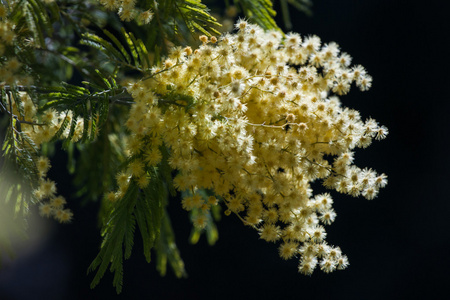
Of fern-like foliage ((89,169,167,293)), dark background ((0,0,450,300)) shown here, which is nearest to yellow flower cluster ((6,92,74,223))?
fern-like foliage ((89,169,167,293))

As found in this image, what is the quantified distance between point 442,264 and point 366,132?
1.93 meters

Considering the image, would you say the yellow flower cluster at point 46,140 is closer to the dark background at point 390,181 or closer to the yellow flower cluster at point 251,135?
the yellow flower cluster at point 251,135

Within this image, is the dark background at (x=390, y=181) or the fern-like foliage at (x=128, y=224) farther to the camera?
the dark background at (x=390, y=181)

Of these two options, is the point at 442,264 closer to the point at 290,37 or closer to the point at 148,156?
the point at 290,37

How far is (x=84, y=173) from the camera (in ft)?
4.84

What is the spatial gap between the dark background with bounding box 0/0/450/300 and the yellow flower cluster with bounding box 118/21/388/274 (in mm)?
1595

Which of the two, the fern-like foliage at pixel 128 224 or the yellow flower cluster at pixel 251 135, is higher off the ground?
the yellow flower cluster at pixel 251 135

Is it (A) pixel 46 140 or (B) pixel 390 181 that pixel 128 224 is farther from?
(B) pixel 390 181

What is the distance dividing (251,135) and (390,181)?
192 centimetres

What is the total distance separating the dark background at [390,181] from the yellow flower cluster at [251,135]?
1595 millimetres

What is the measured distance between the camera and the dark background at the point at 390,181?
239 cm

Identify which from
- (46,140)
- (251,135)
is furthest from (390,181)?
(46,140)

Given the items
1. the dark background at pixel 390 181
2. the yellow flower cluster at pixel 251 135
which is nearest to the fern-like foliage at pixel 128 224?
the yellow flower cluster at pixel 251 135

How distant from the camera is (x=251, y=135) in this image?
721 mm
